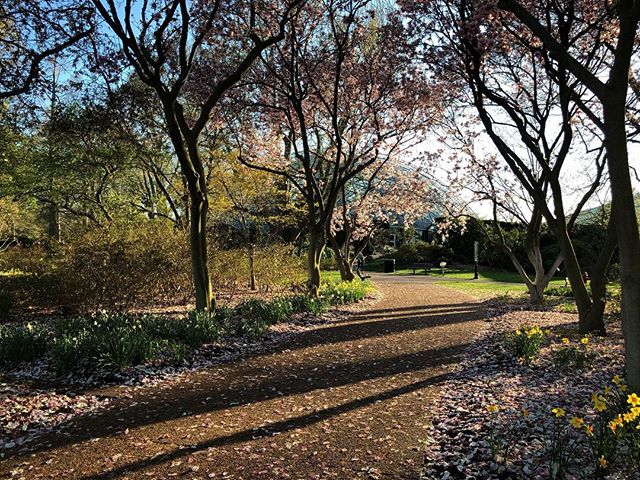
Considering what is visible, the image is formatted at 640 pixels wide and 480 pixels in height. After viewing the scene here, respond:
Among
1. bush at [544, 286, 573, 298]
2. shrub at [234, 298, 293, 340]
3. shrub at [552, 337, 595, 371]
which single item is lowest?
bush at [544, 286, 573, 298]

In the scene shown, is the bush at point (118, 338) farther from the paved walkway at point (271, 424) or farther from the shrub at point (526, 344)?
the shrub at point (526, 344)

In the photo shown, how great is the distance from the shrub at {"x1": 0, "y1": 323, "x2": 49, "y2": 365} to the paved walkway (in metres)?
2.07

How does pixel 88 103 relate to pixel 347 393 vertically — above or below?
above

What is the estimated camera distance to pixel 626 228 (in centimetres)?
429

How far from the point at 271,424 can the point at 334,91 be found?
10016 mm

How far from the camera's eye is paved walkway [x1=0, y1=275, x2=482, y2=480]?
3.30m

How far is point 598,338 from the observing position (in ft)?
23.7

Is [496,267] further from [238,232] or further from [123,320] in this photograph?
[123,320]

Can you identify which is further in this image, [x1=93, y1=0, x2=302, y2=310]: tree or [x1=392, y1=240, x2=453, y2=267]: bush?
[x1=392, y1=240, x2=453, y2=267]: bush

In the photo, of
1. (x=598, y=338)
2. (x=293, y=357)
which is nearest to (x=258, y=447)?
(x=293, y=357)

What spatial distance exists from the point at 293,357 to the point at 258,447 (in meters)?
3.10

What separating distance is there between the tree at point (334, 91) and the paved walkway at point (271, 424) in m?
6.26

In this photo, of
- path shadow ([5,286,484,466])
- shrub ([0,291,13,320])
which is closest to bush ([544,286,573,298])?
path shadow ([5,286,484,466])

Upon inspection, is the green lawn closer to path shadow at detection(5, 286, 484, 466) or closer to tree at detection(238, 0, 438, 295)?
tree at detection(238, 0, 438, 295)
